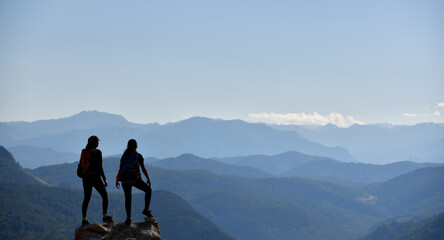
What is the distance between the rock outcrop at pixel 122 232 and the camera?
21078 mm

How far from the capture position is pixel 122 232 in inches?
849

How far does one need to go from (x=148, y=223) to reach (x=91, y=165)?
14.1 ft

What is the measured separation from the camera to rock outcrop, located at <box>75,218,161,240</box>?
21.1 metres

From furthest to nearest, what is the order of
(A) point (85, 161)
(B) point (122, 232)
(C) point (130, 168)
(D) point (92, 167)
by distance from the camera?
(D) point (92, 167), (A) point (85, 161), (C) point (130, 168), (B) point (122, 232)

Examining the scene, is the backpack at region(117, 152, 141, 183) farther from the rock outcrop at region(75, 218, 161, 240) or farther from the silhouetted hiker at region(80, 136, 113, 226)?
the rock outcrop at region(75, 218, 161, 240)

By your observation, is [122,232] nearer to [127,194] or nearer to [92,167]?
[127,194]

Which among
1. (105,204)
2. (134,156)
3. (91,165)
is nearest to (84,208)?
(105,204)

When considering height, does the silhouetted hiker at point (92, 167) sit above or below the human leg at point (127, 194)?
above

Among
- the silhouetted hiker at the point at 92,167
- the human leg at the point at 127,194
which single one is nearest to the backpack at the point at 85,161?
the silhouetted hiker at the point at 92,167

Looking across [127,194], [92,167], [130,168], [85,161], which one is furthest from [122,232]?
[85,161]

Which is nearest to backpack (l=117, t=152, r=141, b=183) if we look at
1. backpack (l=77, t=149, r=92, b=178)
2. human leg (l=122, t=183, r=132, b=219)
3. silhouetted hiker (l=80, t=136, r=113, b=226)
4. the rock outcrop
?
human leg (l=122, t=183, r=132, b=219)

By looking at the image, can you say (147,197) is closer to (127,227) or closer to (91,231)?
(127,227)

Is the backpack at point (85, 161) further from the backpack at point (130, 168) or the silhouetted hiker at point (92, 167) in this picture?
the backpack at point (130, 168)

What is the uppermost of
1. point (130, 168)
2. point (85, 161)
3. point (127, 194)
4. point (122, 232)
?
point (85, 161)
